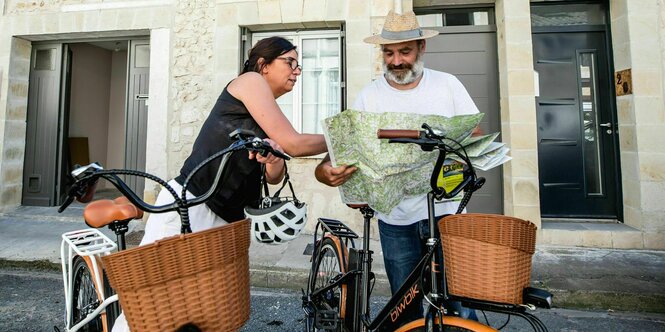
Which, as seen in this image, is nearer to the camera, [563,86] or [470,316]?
[470,316]

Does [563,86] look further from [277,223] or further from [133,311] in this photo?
[133,311]

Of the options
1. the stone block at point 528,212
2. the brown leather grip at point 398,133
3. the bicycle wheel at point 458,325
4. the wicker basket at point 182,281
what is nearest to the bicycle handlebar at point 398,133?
the brown leather grip at point 398,133

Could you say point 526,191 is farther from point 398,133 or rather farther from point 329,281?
point 398,133

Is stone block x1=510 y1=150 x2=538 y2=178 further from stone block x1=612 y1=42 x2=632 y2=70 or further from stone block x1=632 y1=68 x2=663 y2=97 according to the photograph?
stone block x1=612 y1=42 x2=632 y2=70

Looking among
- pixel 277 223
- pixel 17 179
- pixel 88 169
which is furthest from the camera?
pixel 17 179

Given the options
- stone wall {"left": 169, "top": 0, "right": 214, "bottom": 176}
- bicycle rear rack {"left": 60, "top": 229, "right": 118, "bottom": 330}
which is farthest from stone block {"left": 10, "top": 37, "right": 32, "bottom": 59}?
bicycle rear rack {"left": 60, "top": 229, "right": 118, "bottom": 330}

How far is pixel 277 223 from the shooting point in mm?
1379

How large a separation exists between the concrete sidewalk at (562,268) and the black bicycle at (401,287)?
1.61 metres

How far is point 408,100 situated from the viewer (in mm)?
2023

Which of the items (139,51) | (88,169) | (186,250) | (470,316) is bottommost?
(470,316)

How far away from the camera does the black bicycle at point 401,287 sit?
1333mm

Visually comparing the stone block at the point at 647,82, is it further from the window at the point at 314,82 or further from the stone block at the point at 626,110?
the window at the point at 314,82

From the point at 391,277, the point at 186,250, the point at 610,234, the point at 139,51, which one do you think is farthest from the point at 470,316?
the point at 139,51

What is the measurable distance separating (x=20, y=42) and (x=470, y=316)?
8.70 m
